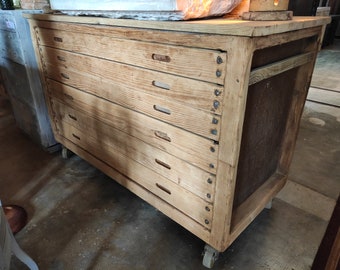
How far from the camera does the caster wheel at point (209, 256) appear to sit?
1203 millimetres

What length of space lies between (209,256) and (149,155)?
53 cm

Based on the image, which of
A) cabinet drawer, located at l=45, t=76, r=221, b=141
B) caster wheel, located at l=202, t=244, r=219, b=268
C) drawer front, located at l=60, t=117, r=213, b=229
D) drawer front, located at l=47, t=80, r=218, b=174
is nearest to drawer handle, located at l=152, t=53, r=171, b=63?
cabinet drawer, located at l=45, t=76, r=221, b=141

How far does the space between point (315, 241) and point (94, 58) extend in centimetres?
145

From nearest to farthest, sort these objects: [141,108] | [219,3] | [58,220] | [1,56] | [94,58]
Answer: [219,3] → [141,108] → [94,58] → [58,220] → [1,56]

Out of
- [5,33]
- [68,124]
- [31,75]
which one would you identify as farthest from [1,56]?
[68,124]

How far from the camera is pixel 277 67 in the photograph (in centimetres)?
100

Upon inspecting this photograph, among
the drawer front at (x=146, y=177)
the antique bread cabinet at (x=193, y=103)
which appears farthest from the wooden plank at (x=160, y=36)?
the drawer front at (x=146, y=177)

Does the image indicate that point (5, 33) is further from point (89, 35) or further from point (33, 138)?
point (89, 35)

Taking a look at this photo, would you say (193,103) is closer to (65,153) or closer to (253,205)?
(253,205)

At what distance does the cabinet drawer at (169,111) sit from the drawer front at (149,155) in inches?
6.6

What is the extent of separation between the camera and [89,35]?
4.30 feet

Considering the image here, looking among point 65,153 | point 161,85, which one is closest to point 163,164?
point 161,85

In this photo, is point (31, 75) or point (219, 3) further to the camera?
point (31, 75)

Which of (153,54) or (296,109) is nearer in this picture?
(153,54)
